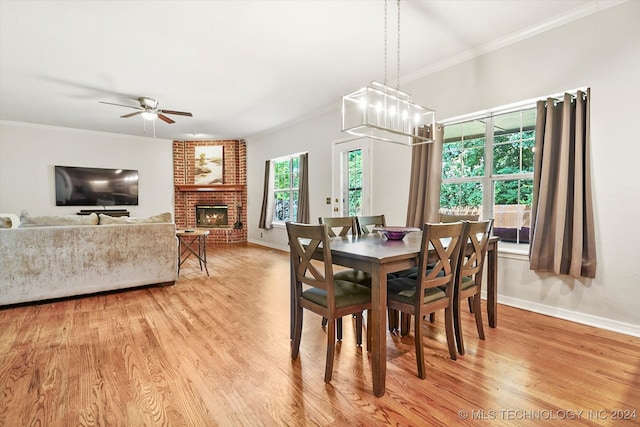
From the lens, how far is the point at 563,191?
9.05ft

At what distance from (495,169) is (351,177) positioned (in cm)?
220

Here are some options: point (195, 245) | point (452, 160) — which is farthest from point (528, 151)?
point (195, 245)

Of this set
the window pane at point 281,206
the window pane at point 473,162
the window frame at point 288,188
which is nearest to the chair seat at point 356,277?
the window pane at point 473,162

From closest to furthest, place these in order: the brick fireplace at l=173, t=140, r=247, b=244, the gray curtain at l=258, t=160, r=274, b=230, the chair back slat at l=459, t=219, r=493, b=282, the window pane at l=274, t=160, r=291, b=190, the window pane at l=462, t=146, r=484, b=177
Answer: the chair back slat at l=459, t=219, r=493, b=282
the window pane at l=462, t=146, r=484, b=177
the window pane at l=274, t=160, r=291, b=190
the gray curtain at l=258, t=160, r=274, b=230
the brick fireplace at l=173, t=140, r=247, b=244

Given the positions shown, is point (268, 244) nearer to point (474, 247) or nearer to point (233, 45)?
point (233, 45)

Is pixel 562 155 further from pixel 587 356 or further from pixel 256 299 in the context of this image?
pixel 256 299

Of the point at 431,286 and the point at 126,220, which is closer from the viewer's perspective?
the point at 431,286

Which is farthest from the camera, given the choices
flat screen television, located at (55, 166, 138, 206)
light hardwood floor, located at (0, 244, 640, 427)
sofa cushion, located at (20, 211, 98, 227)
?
flat screen television, located at (55, 166, 138, 206)

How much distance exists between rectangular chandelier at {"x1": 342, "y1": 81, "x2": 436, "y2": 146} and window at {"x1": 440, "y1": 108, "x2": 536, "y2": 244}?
1.26 ft

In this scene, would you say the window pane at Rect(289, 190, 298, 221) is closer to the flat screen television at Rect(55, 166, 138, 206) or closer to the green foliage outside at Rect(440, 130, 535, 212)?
the green foliage outside at Rect(440, 130, 535, 212)

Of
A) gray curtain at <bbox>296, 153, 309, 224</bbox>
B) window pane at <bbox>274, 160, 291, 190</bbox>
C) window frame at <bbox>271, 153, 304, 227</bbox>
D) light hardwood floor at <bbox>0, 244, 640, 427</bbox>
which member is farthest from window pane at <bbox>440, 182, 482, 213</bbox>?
window pane at <bbox>274, 160, 291, 190</bbox>

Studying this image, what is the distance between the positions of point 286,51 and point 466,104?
6.73 ft

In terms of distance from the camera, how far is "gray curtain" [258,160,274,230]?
713cm

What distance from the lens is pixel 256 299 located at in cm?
348
